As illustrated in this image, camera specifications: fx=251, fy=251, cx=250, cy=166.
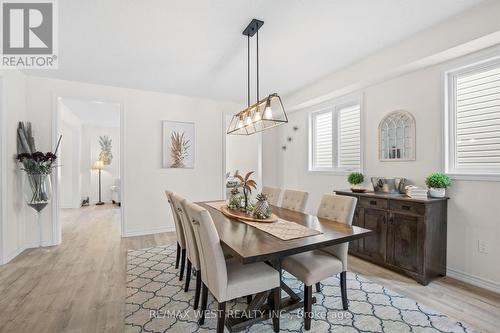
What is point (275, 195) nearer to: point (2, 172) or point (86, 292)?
point (86, 292)

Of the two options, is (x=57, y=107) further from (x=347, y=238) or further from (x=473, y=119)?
(x=473, y=119)

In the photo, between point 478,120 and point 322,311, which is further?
point 478,120

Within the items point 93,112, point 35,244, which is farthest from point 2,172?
point 93,112

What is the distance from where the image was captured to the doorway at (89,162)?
22.3 feet

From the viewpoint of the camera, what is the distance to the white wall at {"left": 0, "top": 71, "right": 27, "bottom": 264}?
321 centimetres

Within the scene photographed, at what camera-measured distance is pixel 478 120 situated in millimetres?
2654

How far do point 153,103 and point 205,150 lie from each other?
1.32m

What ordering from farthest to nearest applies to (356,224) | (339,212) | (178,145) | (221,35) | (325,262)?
(178,145) → (356,224) → (221,35) → (339,212) → (325,262)

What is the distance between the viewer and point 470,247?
2.66 meters

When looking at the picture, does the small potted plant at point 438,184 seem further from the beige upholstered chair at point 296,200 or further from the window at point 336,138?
the beige upholstered chair at point 296,200

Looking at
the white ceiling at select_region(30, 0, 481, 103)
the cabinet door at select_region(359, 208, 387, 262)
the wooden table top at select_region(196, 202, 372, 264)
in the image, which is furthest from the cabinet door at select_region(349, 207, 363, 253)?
the white ceiling at select_region(30, 0, 481, 103)

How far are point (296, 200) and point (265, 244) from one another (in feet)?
4.85

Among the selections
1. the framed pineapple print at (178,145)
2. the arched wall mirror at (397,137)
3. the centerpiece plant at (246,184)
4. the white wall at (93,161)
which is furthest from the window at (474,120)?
the white wall at (93,161)

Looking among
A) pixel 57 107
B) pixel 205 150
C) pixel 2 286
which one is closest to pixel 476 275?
pixel 205 150
